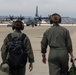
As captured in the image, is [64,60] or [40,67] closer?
[64,60]

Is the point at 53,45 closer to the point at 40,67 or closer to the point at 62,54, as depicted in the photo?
the point at 62,54

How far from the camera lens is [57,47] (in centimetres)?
728

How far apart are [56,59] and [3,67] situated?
1638 mm

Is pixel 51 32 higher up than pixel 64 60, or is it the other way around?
pixel 51 32

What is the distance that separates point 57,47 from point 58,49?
4 cm

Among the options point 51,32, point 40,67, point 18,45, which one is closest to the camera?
point 18,45

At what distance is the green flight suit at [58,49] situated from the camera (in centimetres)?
723

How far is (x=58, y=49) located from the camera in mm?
7270

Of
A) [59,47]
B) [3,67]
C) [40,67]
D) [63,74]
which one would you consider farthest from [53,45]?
[40,67]

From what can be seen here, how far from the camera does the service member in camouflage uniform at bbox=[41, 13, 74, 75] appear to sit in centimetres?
723

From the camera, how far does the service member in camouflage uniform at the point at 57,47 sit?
285 inches

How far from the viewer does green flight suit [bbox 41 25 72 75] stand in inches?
285

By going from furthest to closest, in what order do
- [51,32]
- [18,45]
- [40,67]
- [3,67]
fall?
[40,67] < [51,32] < [18,45] < [3,67]

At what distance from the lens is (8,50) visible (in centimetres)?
704
